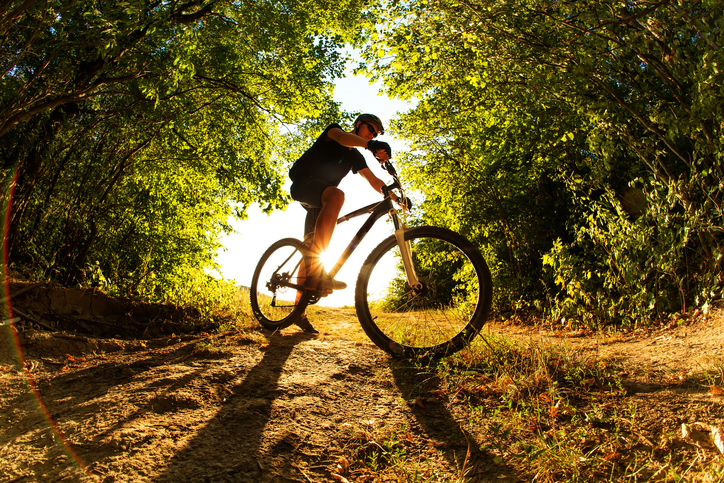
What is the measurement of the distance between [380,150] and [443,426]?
83.4 inches

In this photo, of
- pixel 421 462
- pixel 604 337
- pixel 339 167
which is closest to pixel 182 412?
pixel 421 462

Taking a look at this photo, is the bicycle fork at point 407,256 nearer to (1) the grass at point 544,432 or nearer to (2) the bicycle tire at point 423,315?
(2) the bicycle tire at point 423,315

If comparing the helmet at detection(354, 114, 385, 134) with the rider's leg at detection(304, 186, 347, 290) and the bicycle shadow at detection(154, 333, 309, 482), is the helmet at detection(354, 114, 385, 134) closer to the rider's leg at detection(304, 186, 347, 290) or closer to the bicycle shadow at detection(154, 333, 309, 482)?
the rider's leg at detection(304, 186, 347, 290)

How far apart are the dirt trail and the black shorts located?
1.43 meters

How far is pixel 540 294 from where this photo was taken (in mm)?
6730

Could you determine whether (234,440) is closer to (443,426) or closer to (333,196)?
(443,426)

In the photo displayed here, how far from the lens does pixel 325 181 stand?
13.1 feet

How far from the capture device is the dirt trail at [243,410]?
1751mm

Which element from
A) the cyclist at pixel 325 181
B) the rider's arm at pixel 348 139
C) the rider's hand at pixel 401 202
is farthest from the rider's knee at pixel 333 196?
the rider's hand at pixel 401 202

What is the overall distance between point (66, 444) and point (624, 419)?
9.19ft

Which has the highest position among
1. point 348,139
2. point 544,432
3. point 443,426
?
point 348,139

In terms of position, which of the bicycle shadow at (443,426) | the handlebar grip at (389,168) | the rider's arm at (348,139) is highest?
the rider's arm at (348,139)

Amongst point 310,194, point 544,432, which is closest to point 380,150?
point 310,194

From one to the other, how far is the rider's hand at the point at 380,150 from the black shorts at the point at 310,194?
873mm
